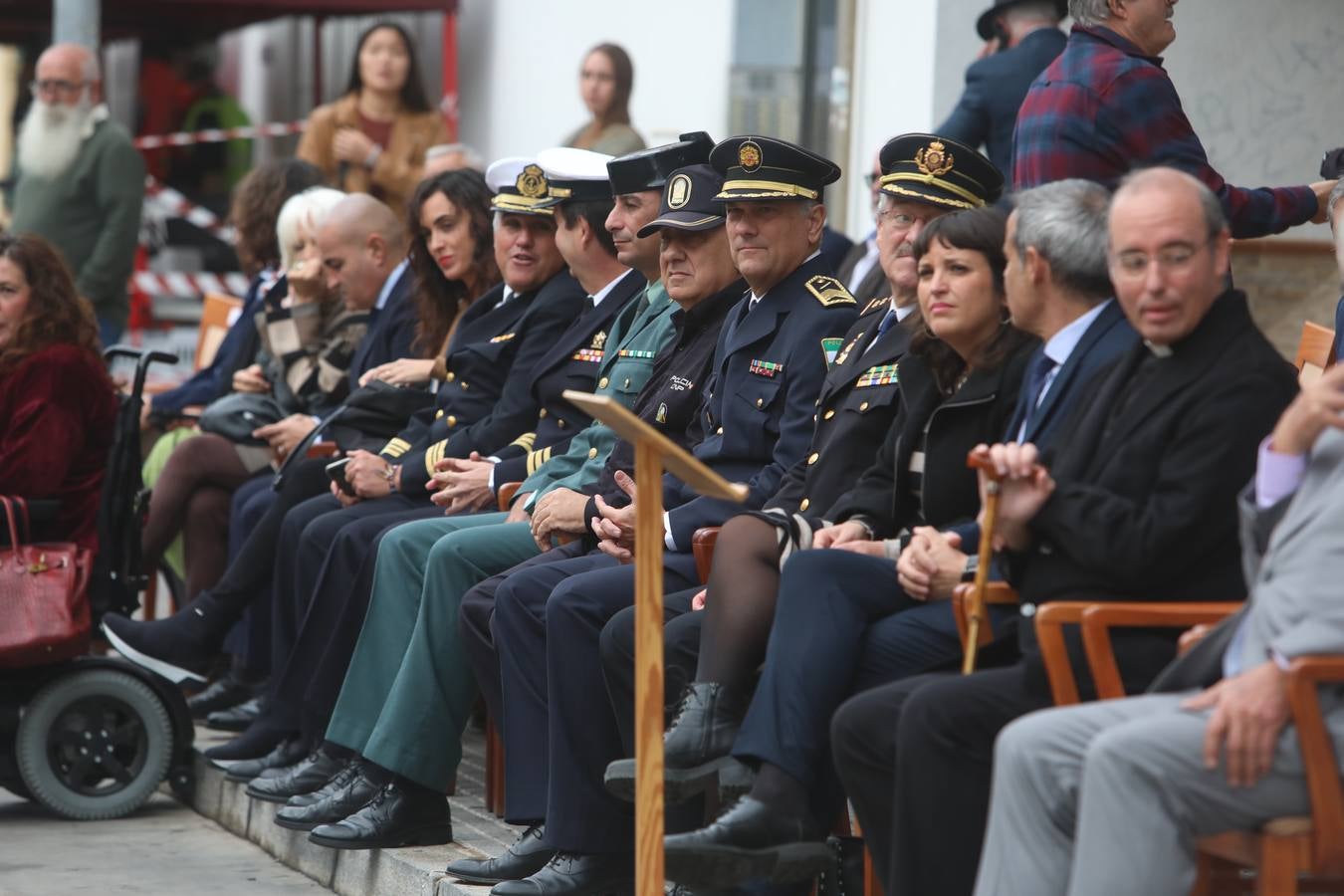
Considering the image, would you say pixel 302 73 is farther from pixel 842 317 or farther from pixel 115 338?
pixel 842 317

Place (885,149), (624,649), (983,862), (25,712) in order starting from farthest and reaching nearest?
(25,712), (885,149), (624,649), (983,862)

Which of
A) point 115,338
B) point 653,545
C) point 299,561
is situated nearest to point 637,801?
point 653,545

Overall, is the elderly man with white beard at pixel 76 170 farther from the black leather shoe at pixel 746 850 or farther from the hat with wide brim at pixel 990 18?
the black leather shoe at pixel 746 850

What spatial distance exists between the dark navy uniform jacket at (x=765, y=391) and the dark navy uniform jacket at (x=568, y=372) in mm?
856

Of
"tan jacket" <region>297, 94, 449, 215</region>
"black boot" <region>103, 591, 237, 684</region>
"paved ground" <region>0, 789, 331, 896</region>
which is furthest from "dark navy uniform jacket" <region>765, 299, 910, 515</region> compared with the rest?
"tan jacket" <region>297, 94, 449, 215</region>

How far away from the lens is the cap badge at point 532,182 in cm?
663

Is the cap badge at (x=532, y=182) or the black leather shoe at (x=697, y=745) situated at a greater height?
the cap badge at (x=532, y=182)

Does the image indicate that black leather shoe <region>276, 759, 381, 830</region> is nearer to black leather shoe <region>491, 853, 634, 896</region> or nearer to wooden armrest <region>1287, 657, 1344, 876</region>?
black leather shoe <region>491, 853, 634, 896</region>

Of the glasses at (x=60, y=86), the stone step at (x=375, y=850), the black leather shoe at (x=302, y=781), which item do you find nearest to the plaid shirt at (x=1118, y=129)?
the stone step at (x=375, y=850)

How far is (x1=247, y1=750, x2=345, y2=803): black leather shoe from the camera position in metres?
6.28

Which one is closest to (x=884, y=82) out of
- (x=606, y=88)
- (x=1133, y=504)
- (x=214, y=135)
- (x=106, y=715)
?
(x=606, y=88)

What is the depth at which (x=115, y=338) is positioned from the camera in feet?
33.6

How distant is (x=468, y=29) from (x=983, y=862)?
1020 cm

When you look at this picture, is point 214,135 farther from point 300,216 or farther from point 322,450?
point 322,450
